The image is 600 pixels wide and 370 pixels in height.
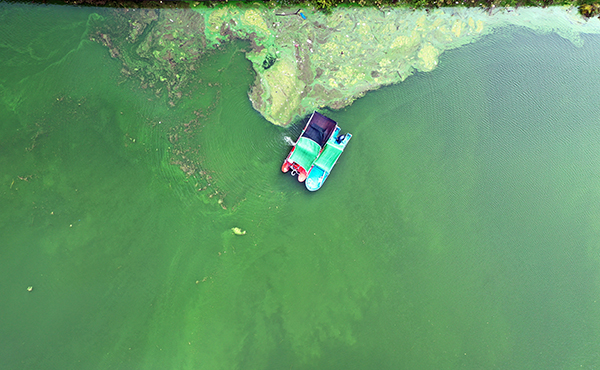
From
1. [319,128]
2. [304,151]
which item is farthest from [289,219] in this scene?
[319,128]

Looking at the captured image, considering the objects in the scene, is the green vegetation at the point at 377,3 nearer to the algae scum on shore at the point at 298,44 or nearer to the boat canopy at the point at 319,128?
the algae scum on shore at the point at 298,44

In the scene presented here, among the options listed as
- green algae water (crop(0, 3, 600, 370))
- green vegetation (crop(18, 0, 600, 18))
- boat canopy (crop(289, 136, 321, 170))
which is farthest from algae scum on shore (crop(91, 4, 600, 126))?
boat canopy (crop(289, 136, 321, 170))

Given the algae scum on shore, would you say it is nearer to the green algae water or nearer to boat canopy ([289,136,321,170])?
the green algae water

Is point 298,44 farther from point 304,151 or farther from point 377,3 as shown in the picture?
point 304,151

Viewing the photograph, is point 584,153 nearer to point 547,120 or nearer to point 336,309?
point 547,120

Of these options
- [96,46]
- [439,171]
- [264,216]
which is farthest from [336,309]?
[96,46]

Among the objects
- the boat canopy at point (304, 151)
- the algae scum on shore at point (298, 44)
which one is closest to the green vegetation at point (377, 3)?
the algae scum on shore at point (298, 44)
